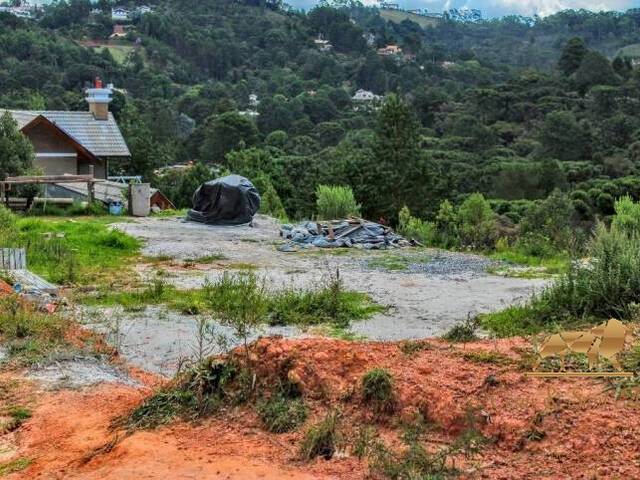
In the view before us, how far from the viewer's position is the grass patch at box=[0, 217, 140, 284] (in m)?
10.7

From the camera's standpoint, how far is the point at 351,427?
14.4 ft

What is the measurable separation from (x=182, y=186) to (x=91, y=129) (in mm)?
3953

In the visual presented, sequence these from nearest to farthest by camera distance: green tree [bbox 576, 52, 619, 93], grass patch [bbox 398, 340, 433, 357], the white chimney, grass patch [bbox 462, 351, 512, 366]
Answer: grass patch [bbox 462, 351, 512, 366] → grass patch [bbox 398, 340, 433, 357] → the white chimney → green tree [bbox 576, 52, 619, 93]

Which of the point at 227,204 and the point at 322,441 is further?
the point at 227,204

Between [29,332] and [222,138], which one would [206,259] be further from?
[222,138]

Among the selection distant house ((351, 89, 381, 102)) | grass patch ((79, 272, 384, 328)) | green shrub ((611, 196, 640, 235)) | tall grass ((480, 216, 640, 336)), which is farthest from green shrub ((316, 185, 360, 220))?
distant house ((351, 89, 381, 102))

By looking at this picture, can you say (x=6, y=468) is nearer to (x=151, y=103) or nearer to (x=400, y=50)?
(x=151, y=103)

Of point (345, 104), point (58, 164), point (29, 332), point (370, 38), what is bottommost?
point (29, 332)

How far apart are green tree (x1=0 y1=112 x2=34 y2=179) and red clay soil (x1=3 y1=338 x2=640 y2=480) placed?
48.9 ft

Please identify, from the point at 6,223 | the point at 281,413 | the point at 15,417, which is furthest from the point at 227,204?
the point at 281,413

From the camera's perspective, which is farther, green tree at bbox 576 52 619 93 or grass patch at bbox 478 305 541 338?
green tree at bbox 576 52 619 93

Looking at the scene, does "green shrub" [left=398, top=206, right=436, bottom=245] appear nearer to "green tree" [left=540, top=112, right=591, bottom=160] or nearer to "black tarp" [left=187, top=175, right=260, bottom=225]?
"black tarp" [left=187, top=175, right=260, bottom=225]

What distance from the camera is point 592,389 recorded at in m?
4.45

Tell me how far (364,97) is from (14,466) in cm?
8674
